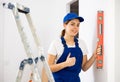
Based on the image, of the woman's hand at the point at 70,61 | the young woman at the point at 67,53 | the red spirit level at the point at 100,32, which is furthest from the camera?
the red spirit level at the point at 100,32

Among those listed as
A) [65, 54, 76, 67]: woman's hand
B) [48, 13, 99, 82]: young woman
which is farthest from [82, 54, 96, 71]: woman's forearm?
[65, 54, 76, 67]: woman's hand

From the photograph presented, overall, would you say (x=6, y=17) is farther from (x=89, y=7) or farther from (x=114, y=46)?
(x=114, y=46)

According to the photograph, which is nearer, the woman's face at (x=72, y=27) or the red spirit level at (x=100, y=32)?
the woman's face at (x=72, y=27)

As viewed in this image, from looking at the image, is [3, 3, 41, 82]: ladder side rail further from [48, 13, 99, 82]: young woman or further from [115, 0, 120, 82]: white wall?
[115, 0, 120, 82]: white wall

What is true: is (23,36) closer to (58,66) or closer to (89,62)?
(58,66)

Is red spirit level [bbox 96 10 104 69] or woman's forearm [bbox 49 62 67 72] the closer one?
woman's forearm [bbox 49 62 67 72]

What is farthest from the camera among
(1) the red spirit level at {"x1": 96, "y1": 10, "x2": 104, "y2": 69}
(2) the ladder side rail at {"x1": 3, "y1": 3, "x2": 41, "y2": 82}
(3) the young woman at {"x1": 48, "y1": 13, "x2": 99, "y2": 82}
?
(1) the red spirit level at {"x1": 96, "y1": 10, "x2": 104, "y2": 69}

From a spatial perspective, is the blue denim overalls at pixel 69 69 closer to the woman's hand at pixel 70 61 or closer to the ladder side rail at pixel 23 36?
the woman's hand at pixel 70 61

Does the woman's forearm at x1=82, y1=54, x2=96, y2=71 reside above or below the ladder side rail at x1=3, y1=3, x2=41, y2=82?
below

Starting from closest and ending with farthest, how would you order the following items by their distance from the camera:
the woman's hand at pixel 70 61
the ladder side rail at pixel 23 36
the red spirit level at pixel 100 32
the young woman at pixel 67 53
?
the ladder side rail at pixel 23 36, the woman's hand at pixel 70 61, the young woman at pixel 67 53, the red spirit level at pixel 100 32

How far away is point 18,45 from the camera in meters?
4.34

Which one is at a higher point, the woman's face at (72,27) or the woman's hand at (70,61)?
the woman's face at (72,27)

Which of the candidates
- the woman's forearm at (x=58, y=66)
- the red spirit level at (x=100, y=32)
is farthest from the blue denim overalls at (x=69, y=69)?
the red spirit level at (x=100, y=32)

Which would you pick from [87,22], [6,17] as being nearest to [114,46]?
[87,22]
